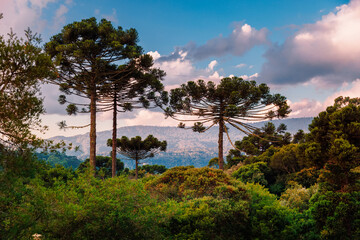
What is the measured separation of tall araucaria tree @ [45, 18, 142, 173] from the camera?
18.5m

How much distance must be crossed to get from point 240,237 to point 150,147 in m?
23.3

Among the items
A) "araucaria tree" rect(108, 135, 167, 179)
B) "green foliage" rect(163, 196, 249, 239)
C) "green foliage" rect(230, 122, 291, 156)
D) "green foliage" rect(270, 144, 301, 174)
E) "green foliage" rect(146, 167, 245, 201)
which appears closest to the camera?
"green foliage" rect(163, 196, 249, 239)

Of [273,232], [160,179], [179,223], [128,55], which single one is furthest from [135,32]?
[273,232]

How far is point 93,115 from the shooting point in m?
19.5

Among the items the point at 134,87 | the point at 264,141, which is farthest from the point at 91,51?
the point at 264,141

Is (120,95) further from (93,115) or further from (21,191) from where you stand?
(21,191)

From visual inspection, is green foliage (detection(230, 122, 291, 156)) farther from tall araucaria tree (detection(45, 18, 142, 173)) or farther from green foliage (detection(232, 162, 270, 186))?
tall araucaria tree (detection(45, 18, 142, 173))

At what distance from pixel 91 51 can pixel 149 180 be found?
31.3 ft

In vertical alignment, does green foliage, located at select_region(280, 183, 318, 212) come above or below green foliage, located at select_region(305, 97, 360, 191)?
below

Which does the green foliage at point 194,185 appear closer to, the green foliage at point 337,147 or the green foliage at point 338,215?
the green foliage at point 338,215

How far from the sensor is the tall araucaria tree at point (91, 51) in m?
18.5

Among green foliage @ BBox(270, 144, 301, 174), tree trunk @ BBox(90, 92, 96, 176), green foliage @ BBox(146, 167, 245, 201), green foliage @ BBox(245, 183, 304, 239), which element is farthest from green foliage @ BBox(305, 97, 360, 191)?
tree trunk @ BBox(90, 92, 96, 176)

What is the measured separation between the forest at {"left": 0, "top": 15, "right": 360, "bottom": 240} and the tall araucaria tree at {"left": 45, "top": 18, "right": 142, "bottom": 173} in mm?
83

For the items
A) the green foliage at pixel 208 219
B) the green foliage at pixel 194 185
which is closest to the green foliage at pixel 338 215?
the green foliage at pixel 208 219
